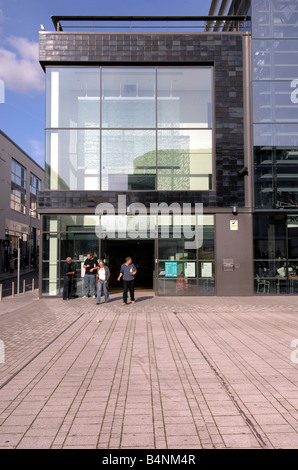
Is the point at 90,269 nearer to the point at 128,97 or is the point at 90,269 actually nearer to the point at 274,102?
the point at 128,97

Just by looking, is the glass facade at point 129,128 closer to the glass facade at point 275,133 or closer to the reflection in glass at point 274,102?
the reflection in glass at point 274,102

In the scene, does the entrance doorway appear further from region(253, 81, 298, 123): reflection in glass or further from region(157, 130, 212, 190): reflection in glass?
region(253, 81, 298, 123): reflection in glass

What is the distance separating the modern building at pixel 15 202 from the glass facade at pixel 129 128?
60.5 feet

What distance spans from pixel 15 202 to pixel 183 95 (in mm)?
31278

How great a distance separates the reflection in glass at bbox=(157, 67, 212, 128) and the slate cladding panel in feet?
1.23

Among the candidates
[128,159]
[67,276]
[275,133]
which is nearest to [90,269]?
[67,276]

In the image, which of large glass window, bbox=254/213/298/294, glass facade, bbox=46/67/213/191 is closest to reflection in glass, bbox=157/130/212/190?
glass facade, bbox=46/67/213/191

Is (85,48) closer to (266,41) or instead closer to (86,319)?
(266,41)

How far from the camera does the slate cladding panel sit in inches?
580

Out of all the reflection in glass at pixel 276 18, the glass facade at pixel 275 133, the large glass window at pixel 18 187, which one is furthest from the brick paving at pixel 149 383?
the large glass window at pixel 18 187

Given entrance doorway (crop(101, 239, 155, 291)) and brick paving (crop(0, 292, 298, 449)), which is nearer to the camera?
brick paving (crop(0, 292, 298, 449))

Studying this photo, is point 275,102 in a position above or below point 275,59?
below

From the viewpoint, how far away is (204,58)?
587 inches

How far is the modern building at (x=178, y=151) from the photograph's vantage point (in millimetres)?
14617
